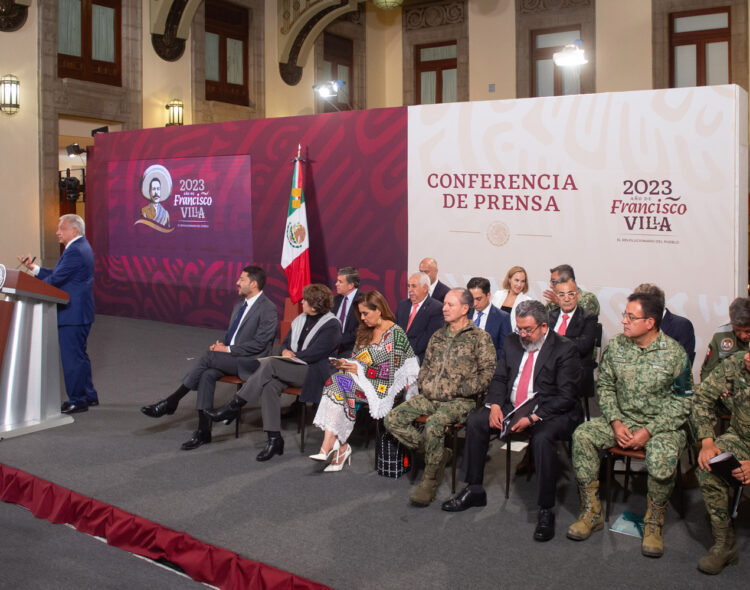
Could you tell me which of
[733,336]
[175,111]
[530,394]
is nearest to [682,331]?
[733,336]

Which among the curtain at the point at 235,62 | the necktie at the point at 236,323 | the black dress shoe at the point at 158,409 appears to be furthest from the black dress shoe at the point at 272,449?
the curtain at the point at 235,62

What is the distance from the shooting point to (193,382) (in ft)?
17.3

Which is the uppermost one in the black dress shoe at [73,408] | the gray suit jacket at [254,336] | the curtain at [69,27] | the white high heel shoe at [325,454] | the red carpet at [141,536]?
the curtain at [69,27]

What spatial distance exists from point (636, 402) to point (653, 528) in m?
0.56

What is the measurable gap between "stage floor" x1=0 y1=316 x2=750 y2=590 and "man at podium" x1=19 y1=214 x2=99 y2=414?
0.76ft

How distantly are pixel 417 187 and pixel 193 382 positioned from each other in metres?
3.66

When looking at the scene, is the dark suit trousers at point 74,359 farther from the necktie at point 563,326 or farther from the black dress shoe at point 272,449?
the necktie at point 563,326

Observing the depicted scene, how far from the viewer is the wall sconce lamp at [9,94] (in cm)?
1116

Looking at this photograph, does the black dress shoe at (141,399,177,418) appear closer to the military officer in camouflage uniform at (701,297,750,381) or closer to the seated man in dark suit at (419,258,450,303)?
the seated man in dark suit at (419,258,450,303)

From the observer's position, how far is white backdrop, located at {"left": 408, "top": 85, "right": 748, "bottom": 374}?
6.54m

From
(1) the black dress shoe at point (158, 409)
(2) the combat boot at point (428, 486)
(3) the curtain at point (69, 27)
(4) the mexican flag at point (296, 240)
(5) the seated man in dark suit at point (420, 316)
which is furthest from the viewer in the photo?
(3) the curtain at point (69, 27)

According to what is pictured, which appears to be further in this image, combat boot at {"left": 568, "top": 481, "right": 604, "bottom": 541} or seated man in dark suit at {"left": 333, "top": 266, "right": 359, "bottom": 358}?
seated man in dark suit at {"left": 333, "top": 266, "right": 359, "bottom": 358}

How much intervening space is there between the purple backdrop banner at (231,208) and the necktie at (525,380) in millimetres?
4165

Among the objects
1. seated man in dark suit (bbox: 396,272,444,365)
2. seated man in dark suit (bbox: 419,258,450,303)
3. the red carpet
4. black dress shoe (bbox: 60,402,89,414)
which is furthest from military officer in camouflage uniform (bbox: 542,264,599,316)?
black dress shoe (bbox: 60,402,89,414)
